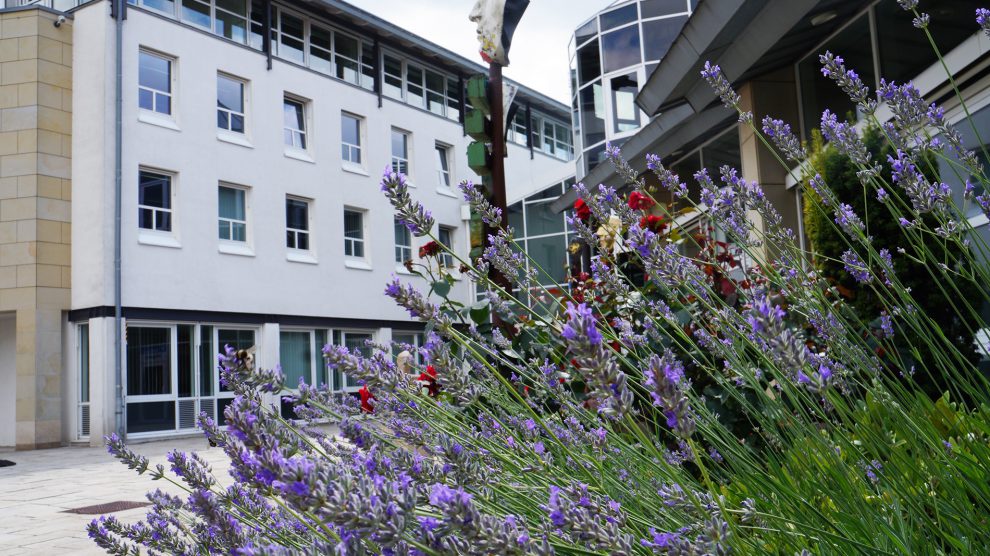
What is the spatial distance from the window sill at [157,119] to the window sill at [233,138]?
105 centimetres

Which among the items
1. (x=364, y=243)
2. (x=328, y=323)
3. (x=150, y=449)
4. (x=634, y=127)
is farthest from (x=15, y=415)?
(x=634, y=127)

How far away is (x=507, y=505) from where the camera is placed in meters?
1.56

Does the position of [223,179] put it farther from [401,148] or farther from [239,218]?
[401,148]

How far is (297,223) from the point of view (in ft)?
64.2

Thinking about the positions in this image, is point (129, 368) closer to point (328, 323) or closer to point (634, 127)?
point (328, 323)

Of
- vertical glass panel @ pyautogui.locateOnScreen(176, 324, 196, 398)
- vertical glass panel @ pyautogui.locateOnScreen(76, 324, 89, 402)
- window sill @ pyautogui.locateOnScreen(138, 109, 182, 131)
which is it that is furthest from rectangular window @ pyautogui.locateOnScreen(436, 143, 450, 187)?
vertical glass panel @ pyautogui.locateOnScreen(76, 324, 89, 402)

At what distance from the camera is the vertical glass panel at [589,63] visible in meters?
17.4

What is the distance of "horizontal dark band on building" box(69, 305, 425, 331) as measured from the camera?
15.4 meters

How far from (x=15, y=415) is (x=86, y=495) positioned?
921 cm

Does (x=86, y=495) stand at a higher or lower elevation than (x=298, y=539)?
lower

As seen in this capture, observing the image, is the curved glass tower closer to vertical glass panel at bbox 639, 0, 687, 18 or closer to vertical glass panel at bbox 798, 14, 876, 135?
vertical glass panel at bbox 639, 0, 687, 18

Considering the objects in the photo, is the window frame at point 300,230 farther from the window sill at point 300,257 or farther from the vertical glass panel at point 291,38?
the vertical glass panel at point 291,38

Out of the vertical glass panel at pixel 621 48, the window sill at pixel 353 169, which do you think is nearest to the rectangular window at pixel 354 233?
the window sill at pixel 353 169

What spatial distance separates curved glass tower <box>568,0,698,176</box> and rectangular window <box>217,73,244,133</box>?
23.8 ft
